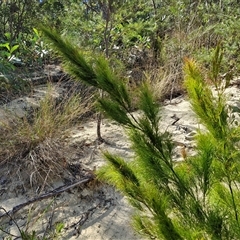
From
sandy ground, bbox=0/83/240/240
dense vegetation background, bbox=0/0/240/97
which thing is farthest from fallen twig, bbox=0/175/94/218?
dense vegetation background, bbox=0/0/240/97

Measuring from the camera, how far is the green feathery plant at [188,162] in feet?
2.97

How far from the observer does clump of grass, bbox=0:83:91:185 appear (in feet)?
7.89

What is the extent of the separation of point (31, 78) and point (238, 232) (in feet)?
11.3

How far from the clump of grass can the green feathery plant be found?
149cm

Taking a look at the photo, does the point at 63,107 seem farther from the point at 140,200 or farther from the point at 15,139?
the point at 140,200

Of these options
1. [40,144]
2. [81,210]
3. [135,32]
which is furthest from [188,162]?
[135,32]

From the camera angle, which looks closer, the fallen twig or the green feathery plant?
the green feathery plant

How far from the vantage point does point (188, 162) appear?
100cm

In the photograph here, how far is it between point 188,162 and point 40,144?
1.76 meters

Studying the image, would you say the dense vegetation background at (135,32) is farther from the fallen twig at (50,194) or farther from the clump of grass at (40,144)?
the fallen twig at (50,194)

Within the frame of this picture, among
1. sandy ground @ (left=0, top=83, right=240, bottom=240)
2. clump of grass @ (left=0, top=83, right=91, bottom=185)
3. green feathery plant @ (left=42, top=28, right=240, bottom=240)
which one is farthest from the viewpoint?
clump of grass @ (left=0, top=83, right=91, bottom=185)

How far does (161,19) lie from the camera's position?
16.2 feet

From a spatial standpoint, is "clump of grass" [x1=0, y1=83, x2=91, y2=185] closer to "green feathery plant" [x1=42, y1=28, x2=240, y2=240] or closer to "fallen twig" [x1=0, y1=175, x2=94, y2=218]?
"fallen twig" [x1=0, y1=175, x2=94, y2=218]

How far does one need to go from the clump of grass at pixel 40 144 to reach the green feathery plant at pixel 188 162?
1491 mm
